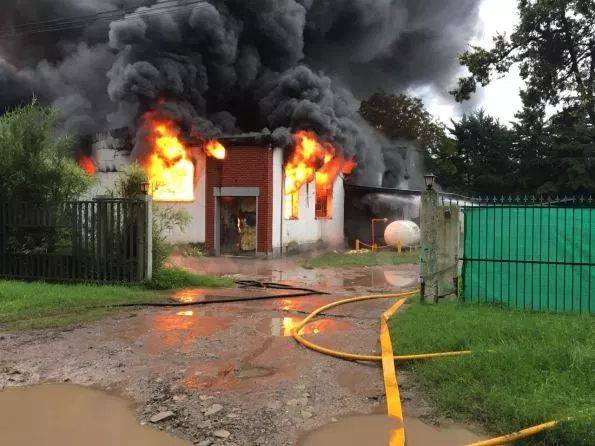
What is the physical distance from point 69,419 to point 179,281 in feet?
23.3

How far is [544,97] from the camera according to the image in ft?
80.7

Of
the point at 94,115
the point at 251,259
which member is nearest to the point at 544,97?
the point at 251,259

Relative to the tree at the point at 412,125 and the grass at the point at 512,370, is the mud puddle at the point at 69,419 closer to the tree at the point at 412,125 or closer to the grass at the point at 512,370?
the grass at the point at 512,370

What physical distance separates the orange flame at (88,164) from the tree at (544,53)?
16618 millimetres

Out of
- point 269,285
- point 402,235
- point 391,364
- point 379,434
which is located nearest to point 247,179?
point 402,235

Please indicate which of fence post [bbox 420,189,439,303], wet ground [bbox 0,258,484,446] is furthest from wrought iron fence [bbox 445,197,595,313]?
wet ground [bbox 0,258,484,446]

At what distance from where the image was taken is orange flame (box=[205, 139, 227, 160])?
18547 mm

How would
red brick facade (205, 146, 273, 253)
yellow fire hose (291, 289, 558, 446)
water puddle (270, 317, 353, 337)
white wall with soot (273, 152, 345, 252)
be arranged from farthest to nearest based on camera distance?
white wall with soot (273, 152, 345, 252), red brick facade (205, 146, 273, 253), water puddle (270, 317, 353, 337), yellow fire hose (291, 289, 558, 446)

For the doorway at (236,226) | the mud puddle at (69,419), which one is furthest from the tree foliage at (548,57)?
the mud puddle at (69,419)

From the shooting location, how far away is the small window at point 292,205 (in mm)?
19906

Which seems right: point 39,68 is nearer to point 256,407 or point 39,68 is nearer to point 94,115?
point 94,115

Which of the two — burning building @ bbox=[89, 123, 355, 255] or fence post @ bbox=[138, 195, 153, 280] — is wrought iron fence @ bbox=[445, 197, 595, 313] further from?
burning building @ bbox=[89, 123, 355, 255]

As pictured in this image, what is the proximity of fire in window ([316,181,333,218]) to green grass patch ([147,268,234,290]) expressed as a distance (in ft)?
37.9

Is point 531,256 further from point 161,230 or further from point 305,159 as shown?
point 305,159
